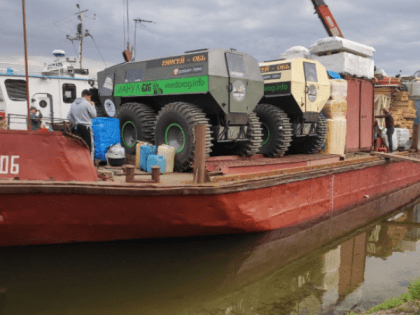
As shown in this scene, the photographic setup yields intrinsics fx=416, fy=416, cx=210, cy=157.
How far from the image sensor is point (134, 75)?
7914mm

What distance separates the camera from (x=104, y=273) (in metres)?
5.12

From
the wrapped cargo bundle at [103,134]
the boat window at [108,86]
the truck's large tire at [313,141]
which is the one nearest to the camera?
→ the wrapped cargo bundle at [103,134]

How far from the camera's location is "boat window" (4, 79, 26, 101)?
8.93 m

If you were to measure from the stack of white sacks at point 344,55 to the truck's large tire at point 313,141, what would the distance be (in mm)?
1963

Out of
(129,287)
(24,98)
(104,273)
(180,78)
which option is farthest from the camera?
(24,98)

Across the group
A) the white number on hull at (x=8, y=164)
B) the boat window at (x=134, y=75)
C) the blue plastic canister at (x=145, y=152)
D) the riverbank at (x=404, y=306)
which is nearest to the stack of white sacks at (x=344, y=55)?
the boat window at (x=134, y=75)

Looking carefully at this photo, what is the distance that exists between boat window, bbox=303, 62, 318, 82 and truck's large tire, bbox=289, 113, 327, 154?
85cm

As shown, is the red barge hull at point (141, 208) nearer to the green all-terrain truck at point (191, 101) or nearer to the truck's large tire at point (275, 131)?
the green all-terrain truck at point (191, 101)

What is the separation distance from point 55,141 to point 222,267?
2615 mm

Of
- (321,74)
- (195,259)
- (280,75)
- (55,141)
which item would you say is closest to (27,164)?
(55,141)

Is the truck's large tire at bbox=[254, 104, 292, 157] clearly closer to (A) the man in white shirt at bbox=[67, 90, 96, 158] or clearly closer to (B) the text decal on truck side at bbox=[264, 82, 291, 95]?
(B) the text decal on truck side at bbox=[264, 82, 291, 95]

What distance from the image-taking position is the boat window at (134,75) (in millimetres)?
7738

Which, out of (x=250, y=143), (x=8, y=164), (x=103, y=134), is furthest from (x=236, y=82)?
(x=8, y=164)

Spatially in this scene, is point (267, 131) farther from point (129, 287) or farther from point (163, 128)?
point (129, 287)
